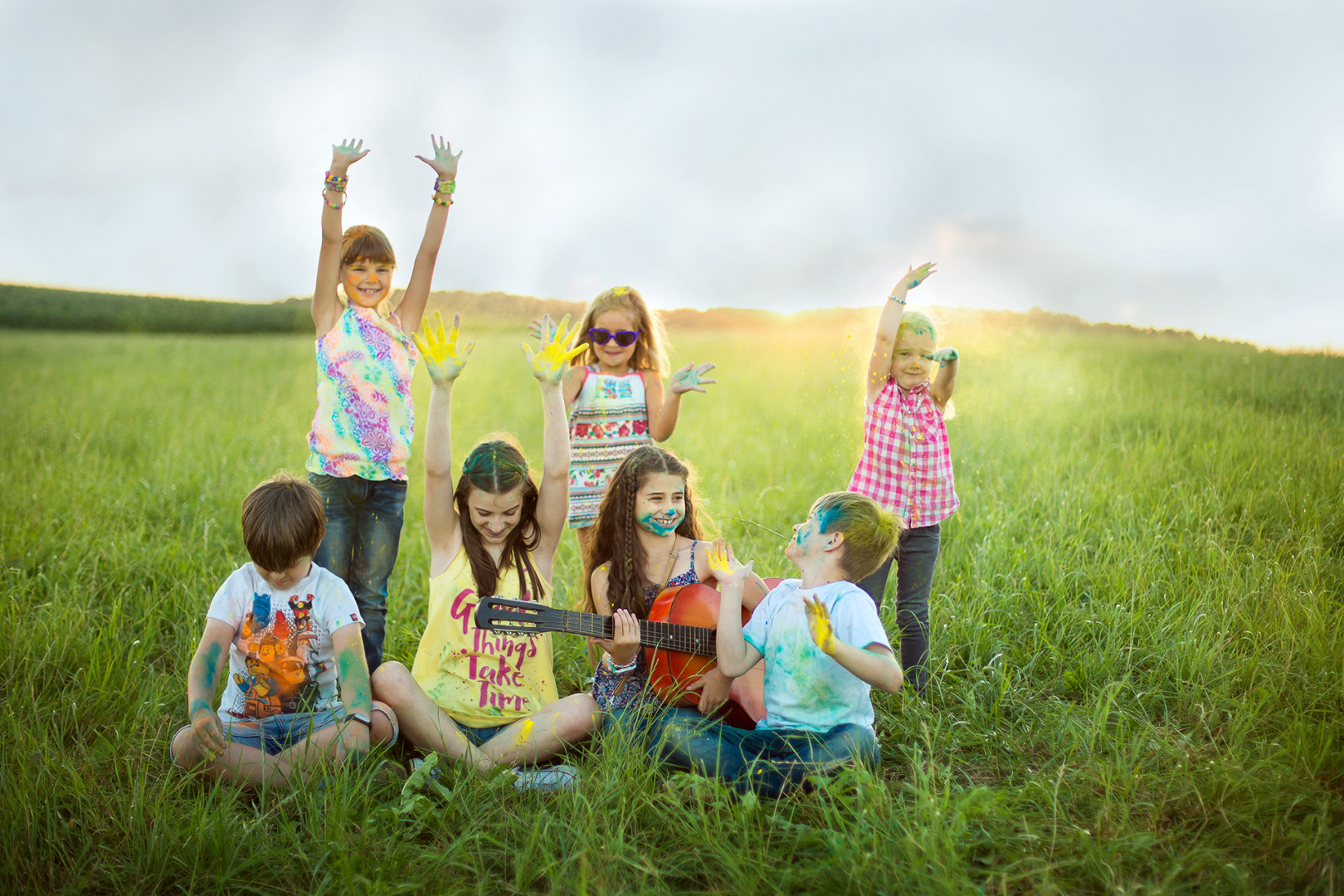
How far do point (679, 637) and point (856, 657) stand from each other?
0.88m

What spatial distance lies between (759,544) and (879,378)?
199cm

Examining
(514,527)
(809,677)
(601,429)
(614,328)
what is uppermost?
(614,328)

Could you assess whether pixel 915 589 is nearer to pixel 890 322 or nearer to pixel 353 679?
pixel 890 322

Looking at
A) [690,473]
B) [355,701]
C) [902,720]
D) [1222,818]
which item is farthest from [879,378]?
[355,701]

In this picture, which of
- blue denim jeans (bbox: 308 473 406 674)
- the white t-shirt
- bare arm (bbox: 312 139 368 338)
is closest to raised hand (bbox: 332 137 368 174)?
bare arm (bbox: 312 139 368 338)

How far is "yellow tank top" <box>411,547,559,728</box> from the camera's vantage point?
3.34 m

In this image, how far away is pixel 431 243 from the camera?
4.16m

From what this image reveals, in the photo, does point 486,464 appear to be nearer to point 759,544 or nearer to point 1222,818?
point 759,544

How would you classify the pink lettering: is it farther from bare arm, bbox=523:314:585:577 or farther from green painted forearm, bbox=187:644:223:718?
green painted forearm, bbox=187:644:223:718

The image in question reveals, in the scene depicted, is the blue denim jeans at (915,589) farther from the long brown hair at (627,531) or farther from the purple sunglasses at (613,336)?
the purple sunglasses at (613,336)

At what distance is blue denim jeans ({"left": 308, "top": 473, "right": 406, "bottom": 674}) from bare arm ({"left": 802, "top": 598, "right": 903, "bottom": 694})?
2.33 m

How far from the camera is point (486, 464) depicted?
3475 mm

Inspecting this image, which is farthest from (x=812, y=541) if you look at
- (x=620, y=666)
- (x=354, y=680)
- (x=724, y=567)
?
(x=354, y=680)

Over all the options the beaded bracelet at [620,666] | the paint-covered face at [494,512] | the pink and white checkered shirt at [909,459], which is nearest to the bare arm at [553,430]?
the paint-covered face at [494,512]
